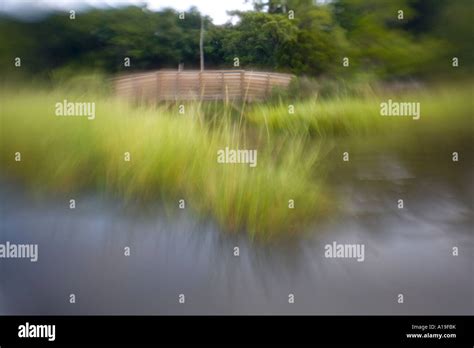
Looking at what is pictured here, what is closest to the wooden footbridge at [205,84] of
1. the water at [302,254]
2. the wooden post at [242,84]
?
the wooden post at [242,84]

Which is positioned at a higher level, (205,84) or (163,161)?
(205,84)

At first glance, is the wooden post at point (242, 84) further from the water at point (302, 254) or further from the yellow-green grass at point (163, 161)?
the water at point (302, 254)

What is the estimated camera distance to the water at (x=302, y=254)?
1.96 metres

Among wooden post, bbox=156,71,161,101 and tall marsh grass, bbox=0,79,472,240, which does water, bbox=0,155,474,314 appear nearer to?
tall marsh grass, bbox=0,79,472,240

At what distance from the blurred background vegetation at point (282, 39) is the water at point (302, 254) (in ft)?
1.55

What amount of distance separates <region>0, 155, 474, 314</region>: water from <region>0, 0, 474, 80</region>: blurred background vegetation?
0.47m

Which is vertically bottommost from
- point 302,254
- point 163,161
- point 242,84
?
point 302,254

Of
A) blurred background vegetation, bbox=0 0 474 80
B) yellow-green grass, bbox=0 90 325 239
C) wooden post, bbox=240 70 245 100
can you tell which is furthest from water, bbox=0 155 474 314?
wooden post, bbox=240 70 245 100

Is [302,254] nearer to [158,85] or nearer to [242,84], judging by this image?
[242,84]

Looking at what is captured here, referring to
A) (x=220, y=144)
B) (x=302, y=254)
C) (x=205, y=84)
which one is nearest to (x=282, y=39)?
(x=205, y=84)

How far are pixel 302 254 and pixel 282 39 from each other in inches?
39.3

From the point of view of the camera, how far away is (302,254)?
1955 millimetres
